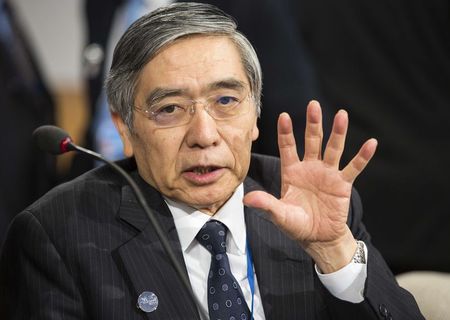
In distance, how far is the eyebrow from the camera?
74.2 inches

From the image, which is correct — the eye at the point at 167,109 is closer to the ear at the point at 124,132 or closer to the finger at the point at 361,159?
the ear at the point at 124,132

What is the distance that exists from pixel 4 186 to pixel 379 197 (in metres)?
1.58

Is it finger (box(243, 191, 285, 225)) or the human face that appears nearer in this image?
finger (box(243, 191, 285, 225))

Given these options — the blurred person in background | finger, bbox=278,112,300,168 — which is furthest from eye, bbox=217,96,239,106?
the blurred person in background

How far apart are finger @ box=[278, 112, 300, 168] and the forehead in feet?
0.55

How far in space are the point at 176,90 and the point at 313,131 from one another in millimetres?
303

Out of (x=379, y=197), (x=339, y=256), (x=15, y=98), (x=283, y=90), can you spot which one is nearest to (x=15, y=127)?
(x=15, y=98)

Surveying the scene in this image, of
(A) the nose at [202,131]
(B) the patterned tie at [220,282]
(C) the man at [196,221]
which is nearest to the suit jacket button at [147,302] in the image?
(C) the man at [196,221]

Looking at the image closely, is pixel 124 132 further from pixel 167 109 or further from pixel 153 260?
pixel 153 260

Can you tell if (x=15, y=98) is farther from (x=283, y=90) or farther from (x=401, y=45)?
(x=401, y=45)

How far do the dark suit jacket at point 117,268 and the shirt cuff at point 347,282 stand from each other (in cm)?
2

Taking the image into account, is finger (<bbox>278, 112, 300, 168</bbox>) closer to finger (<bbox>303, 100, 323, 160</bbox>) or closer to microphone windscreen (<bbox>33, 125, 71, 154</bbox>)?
finger (<bbox>303, 100, 323, 160</bbox>)

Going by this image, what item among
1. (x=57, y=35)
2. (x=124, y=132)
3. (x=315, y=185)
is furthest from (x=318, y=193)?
(x=57, y=35)

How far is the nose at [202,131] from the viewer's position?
186 cm
